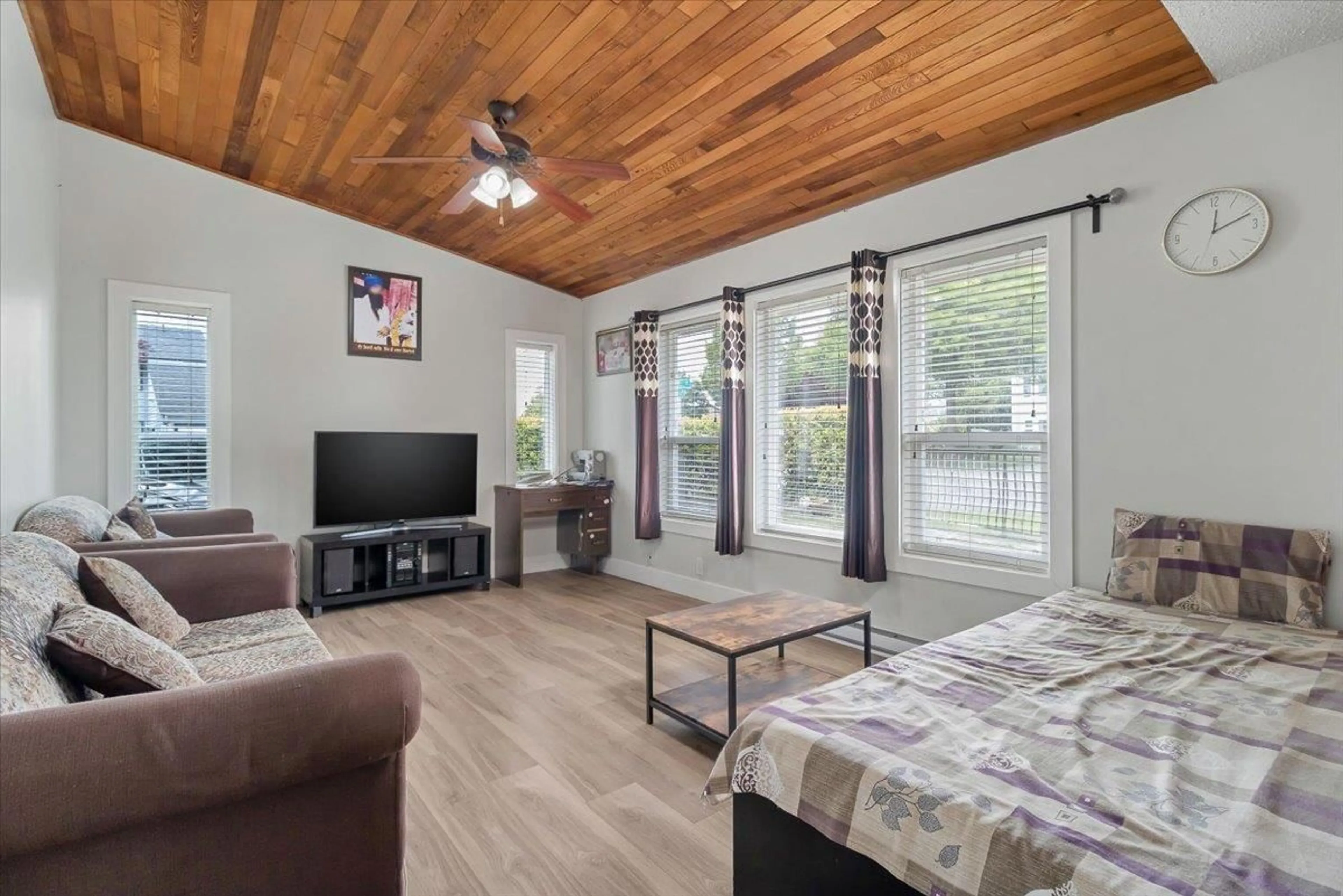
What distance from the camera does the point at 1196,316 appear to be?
2510 mm

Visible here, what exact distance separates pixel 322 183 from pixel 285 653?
340cm

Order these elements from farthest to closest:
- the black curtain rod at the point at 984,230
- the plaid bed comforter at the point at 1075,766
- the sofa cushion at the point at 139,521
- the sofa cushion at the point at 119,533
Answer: the sofa cushion at the point at 139,521 → the sofa cushion at the point at 119,533 → the black curtain rod at the point at 984,230 → the plaid bed comforter at the point at 1075,766

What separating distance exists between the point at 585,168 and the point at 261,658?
2332 millimetres

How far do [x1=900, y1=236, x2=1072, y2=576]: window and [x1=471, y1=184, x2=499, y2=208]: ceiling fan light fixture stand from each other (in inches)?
86.7

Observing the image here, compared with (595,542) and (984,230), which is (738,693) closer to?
(984,230)

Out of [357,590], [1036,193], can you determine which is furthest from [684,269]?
[357,590]

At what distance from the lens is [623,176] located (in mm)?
2828

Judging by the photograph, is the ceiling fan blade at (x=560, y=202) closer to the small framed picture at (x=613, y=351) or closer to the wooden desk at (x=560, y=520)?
the small framed picture at (x=613, y=351)

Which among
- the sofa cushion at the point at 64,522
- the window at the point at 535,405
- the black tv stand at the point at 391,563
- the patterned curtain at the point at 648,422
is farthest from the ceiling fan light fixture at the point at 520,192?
the black tv stand at the point at 391,563

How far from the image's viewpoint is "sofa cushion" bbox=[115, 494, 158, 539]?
3.13 meters

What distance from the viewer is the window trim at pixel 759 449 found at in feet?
12.8

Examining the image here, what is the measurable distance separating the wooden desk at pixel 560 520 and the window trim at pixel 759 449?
1.70 meters

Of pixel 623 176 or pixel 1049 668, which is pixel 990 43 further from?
pixel 1049 668

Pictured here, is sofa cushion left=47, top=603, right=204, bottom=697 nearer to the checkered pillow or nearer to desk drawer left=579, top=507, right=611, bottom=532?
the checkered pillow
